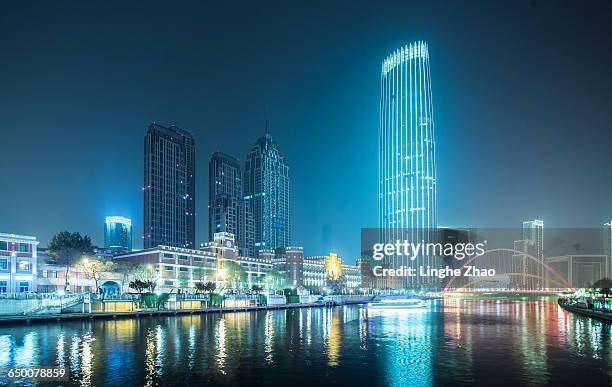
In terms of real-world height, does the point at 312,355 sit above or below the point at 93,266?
below

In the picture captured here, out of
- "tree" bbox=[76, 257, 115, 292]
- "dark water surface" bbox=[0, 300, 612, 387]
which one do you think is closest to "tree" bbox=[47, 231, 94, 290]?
"tree" bbox=[76, 257, 115, 292]

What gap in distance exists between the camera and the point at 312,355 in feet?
162

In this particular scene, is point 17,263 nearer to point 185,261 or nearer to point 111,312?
point 111,312

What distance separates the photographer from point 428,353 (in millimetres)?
50094

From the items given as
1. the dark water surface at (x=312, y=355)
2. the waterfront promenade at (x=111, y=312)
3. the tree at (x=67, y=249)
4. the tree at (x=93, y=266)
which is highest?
the tree at (x=67, y=249)

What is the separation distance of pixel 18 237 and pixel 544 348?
351 feet

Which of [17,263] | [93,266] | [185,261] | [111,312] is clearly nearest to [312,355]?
[111,312]

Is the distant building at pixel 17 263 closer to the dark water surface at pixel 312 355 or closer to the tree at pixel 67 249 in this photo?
the tree at pixel 67 249

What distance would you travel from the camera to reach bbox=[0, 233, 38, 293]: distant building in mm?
112688

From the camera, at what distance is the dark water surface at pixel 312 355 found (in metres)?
37.6

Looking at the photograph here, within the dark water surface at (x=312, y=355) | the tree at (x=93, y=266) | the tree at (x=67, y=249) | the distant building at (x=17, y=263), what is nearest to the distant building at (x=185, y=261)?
the tree at (x=93, y=266)

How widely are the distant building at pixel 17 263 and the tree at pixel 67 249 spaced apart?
462 centimetres

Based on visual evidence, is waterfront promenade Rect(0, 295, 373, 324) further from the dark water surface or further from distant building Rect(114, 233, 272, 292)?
distant building Rect(114, 233, 272, 292)

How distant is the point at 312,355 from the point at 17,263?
91014mm
